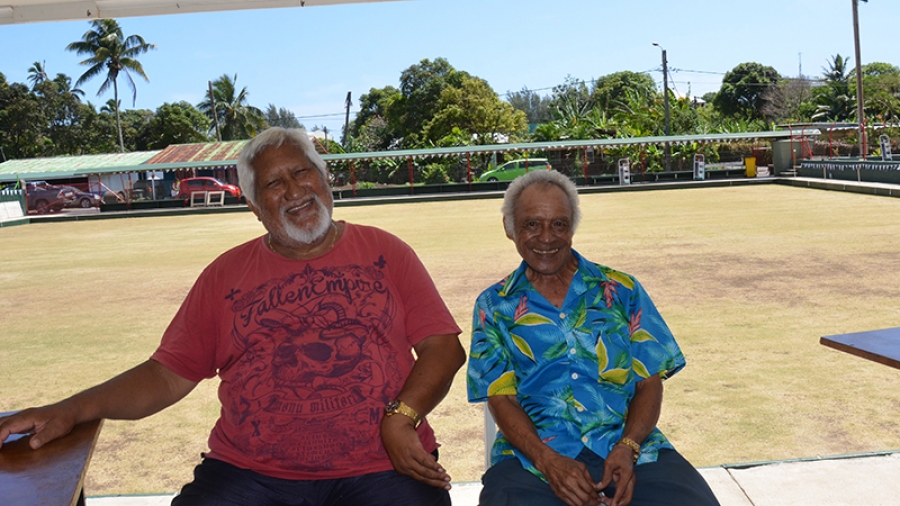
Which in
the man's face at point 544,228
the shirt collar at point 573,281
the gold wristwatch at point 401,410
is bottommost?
the gold wristwatch at point 401,410

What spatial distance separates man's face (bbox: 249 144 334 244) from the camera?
7.95 feet

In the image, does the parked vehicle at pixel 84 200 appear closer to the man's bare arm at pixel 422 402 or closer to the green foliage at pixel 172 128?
the green foliage at pixel 172 128

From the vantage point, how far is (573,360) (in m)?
2.26

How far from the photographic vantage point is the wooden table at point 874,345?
212cm

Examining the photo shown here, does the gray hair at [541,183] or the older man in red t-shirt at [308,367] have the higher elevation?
the gray hair at [541,183]

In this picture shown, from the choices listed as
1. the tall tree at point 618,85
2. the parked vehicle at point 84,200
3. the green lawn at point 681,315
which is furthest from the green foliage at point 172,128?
the green lawn at point 681,315

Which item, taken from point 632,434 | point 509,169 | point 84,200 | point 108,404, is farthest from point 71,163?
point 632,434

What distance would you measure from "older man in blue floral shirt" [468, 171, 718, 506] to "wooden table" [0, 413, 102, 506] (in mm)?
989

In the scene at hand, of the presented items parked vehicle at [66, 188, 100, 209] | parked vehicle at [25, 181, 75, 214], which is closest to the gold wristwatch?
parked vehicle at [25, 181, 75, 214]

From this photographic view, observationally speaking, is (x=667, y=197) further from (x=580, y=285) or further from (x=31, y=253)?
(x=580, y=285)

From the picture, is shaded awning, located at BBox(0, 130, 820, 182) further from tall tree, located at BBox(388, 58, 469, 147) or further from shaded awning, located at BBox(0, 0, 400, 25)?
shaded awning, located at BBox(0, 0, 400, 25)

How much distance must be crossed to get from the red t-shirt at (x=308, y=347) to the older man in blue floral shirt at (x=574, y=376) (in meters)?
0.19

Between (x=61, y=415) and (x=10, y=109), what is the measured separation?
60.4 meters

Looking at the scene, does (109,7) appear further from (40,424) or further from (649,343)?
(649,343)
